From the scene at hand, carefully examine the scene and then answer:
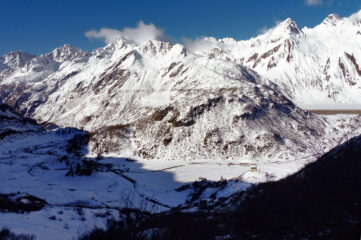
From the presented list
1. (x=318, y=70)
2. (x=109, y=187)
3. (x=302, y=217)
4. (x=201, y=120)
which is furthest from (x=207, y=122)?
(x=318, y=70)

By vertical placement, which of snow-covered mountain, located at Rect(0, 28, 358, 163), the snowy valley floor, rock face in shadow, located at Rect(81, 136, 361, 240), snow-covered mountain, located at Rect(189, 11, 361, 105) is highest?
snow-covered mountain, located at Rect(189, 11, 361, 105)

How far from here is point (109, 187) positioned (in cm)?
4284

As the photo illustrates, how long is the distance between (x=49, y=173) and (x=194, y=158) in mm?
31532

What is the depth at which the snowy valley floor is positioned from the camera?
62.5ft

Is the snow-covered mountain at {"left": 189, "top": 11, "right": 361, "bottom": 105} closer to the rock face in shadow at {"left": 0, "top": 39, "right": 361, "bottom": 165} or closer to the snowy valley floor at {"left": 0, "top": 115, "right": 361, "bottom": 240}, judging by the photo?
the rock face in shadow at {"left": 0, "top": 39, "right": 361, "bottom": 165}

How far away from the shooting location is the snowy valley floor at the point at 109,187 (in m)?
19.1

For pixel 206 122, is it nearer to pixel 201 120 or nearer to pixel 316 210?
pixel 201 120

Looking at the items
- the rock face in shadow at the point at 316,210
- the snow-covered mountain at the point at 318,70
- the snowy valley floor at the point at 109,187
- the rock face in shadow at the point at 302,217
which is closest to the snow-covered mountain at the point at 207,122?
the snowy valley floor at the point at 109,187

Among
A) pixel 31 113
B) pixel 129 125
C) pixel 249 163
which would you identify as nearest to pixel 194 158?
pixel 249 163

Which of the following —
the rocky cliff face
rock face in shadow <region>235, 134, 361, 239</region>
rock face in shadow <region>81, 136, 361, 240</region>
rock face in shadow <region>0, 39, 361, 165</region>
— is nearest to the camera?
rock face in shadow <region>235, 134, 361, 239</region>

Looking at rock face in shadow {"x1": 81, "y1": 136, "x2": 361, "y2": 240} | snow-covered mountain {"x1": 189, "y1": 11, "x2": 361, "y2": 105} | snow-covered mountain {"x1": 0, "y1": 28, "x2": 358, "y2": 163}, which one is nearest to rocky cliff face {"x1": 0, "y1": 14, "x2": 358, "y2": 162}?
snow-covered mountain {"x1": 0, "y1": 28, "x2": 358, "y2": 163}

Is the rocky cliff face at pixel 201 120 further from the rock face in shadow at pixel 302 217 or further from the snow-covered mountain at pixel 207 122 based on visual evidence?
the rock face in shadow at pixel 302 217

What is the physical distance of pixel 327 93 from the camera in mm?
162125

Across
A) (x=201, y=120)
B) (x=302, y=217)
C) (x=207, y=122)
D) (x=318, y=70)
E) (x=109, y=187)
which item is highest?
(x=318, y=70)
